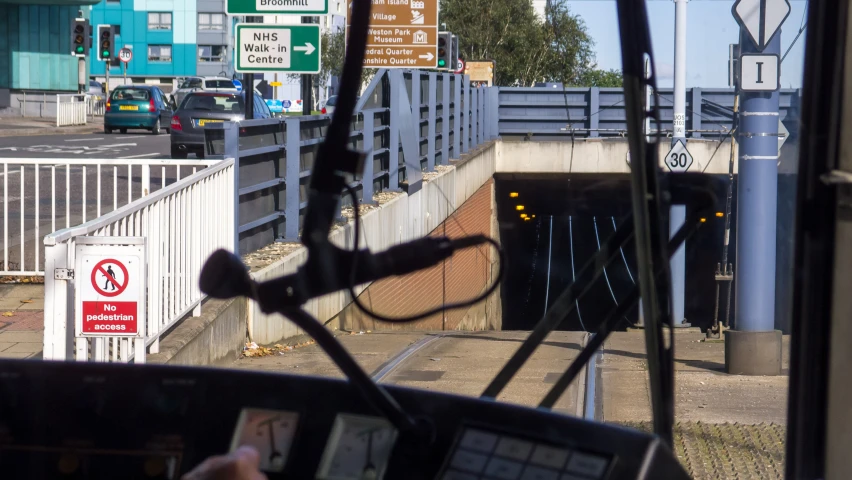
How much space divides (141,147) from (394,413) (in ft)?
77.5

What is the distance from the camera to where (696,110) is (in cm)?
189

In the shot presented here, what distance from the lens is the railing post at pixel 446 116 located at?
2.42m

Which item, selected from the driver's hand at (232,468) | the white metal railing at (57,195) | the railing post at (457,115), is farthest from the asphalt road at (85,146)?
the driver's hand at (232,468)

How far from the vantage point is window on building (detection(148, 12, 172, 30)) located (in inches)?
94.1

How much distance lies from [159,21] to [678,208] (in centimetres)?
152

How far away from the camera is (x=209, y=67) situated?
6.12 meters

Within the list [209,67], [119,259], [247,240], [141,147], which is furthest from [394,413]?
[141,147]

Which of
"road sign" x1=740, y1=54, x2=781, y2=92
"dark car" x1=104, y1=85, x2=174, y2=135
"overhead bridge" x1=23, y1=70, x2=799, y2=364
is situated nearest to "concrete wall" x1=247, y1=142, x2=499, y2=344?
"overhead bridge" x1=23, y1=70, x2=799, y2=364

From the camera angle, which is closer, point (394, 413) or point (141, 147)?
point (394, 413)

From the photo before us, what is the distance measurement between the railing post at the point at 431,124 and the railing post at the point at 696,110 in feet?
1.99

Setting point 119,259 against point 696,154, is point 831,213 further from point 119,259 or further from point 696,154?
point 119,259

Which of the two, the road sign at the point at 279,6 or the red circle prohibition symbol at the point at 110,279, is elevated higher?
the road sign at the point at 279,6

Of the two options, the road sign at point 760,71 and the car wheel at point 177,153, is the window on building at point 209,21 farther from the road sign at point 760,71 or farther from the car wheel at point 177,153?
the car wheel at point 177,153

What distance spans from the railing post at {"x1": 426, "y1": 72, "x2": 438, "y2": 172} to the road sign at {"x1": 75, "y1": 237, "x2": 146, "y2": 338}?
1548mm
